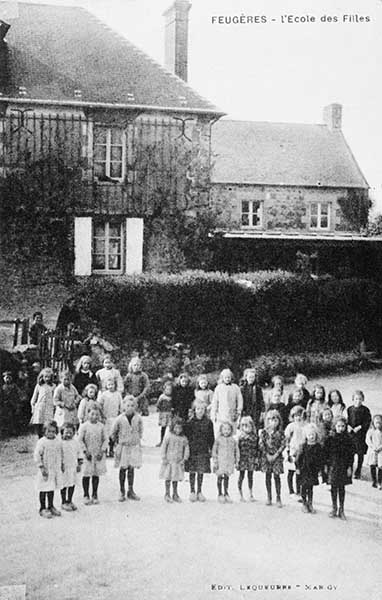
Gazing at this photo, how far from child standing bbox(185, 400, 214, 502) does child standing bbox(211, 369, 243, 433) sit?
86 mm

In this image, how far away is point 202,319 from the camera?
3783mm

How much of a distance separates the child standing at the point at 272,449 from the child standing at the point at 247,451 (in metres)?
0.04

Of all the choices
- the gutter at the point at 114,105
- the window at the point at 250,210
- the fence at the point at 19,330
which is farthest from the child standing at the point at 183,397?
the gutter at the point at 114,105

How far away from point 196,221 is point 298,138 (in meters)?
0.87

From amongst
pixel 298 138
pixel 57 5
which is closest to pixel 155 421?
pixel 298 138

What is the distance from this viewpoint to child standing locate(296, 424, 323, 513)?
3432 mm

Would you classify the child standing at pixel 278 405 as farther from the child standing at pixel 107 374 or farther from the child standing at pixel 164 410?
the child standing at pixel 107 374

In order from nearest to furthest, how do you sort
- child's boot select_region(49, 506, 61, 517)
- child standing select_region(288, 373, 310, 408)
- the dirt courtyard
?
the dirt courtyard < child's boot select_region(49, 506, 61, 517) < child standing select_region(288, 373, 310, 408)

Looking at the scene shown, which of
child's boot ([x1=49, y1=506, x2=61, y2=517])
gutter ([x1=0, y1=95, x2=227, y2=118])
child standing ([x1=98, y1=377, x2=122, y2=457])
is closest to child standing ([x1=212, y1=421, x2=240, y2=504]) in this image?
child standing ([x1=98, y1=377, x2=122, y2=457])

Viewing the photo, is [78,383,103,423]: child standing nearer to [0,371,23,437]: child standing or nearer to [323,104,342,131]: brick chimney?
[0,371,23,437]: child standing

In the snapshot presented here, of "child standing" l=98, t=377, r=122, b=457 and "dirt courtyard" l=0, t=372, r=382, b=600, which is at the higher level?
"child standing" l=98, t=377, r=122, b=457

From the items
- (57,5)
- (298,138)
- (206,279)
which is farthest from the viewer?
(298,138)

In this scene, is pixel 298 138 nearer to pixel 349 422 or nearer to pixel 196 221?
pixel 196 221

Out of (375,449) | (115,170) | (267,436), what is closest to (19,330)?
(115,170)
